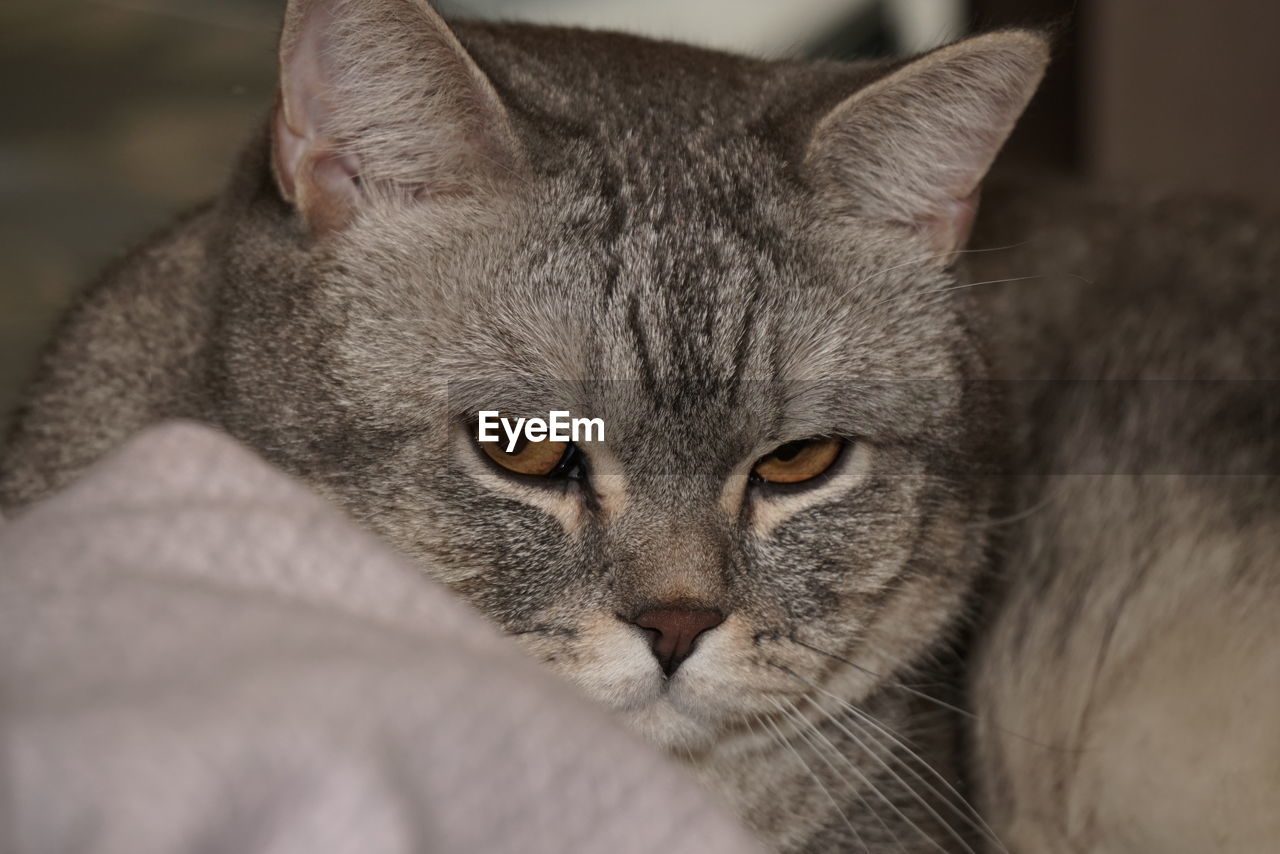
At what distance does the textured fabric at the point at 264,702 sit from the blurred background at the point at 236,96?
1.61 metres

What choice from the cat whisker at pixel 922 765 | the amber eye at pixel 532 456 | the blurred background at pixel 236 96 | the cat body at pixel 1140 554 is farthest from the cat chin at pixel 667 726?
the blurred background at pixel 236 96

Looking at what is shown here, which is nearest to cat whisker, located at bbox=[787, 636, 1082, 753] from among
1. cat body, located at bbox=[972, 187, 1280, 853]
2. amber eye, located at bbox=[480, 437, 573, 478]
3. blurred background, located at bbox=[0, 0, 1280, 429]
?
cat body, located at bbox=[972, 187, 1280, 853]

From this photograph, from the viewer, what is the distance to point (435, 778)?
2.60 feet

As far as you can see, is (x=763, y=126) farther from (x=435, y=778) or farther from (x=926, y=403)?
(x=435, y=778)

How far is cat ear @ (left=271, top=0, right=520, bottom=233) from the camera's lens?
122 centimetres

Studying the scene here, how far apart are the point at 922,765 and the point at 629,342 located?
689mm

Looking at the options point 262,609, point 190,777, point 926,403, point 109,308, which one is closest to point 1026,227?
point 926,403

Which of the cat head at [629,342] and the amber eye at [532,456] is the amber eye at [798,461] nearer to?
the cat head at [629,342]

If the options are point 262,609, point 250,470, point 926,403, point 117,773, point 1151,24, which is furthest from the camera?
point 1151,24

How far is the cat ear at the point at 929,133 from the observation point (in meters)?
1.35

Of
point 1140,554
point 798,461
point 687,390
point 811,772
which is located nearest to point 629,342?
point 687,390

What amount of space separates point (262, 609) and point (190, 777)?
6.9 inches

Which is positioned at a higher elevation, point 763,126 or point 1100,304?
point 763,126

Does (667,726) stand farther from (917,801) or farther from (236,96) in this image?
(236,96)
